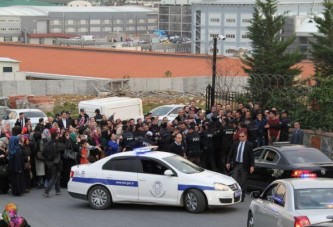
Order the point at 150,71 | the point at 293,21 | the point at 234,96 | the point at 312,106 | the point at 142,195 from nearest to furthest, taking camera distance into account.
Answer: the point at 142,195, the point at 312,106, the point at 234,96, the point at 150,71, the point at 293,21

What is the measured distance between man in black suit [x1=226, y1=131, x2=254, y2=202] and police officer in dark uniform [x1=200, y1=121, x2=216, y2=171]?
8.97 feet

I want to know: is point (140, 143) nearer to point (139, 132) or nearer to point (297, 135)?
point (139, 132)

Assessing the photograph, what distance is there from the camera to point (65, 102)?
167ft

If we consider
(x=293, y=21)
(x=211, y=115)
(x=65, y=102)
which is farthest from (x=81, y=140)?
(x=293, y=21)

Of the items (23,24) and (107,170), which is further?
(23,24)

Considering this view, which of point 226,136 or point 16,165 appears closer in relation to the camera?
point 16,165

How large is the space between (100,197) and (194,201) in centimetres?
227

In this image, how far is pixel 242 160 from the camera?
1823 centimetres

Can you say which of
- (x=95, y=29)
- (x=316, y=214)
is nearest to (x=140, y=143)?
(x=316, y=214)

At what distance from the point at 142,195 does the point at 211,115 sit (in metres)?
7.41

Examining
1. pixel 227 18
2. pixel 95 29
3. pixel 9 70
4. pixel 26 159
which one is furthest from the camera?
pixel 95 29

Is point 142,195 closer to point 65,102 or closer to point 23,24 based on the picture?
point 65,102

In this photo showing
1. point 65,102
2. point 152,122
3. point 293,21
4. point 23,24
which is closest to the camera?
point 152,122

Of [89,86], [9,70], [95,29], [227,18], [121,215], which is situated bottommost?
[121,215]
